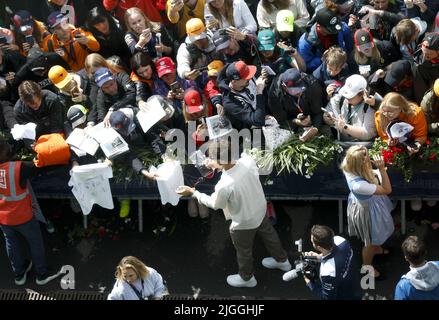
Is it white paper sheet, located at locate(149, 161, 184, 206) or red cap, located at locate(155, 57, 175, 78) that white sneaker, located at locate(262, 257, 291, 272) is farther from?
red cap, located at locate(155, 57, 175, 78)

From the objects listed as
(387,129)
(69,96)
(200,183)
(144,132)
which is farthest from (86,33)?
(387,129)

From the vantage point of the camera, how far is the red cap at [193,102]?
7.79 meters

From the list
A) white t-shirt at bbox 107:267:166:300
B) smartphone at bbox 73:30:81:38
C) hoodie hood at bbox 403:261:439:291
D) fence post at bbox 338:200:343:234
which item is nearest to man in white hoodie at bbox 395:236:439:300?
hoodie hood at bbox 403:261:439:291

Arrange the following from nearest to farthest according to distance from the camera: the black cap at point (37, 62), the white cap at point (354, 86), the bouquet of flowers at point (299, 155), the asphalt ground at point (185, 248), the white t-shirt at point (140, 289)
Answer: the white t-shirt at point (140, 289)
the white cap at point (354, 86)
the bouquet of flowers at point (299, 155)
the asphalt ground at point (185, 248)
the black cap at point (37, 62)

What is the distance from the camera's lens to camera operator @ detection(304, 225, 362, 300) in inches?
243

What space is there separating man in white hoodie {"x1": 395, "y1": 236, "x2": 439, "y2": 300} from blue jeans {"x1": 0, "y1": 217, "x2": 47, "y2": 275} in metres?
3.73

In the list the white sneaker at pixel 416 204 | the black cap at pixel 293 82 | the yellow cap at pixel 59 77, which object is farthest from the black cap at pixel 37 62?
the white sneaker at pixel 416 204

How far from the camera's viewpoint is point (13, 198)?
7.62 metres

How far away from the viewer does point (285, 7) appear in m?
8.70

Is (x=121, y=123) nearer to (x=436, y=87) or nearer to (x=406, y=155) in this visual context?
(x=406, y=155)

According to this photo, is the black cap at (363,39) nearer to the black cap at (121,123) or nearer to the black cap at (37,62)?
the black cap at (121,123)

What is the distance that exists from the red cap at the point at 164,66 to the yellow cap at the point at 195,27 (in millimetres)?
376

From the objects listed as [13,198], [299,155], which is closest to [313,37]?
[299,155]

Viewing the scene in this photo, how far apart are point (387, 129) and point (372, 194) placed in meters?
0.68
